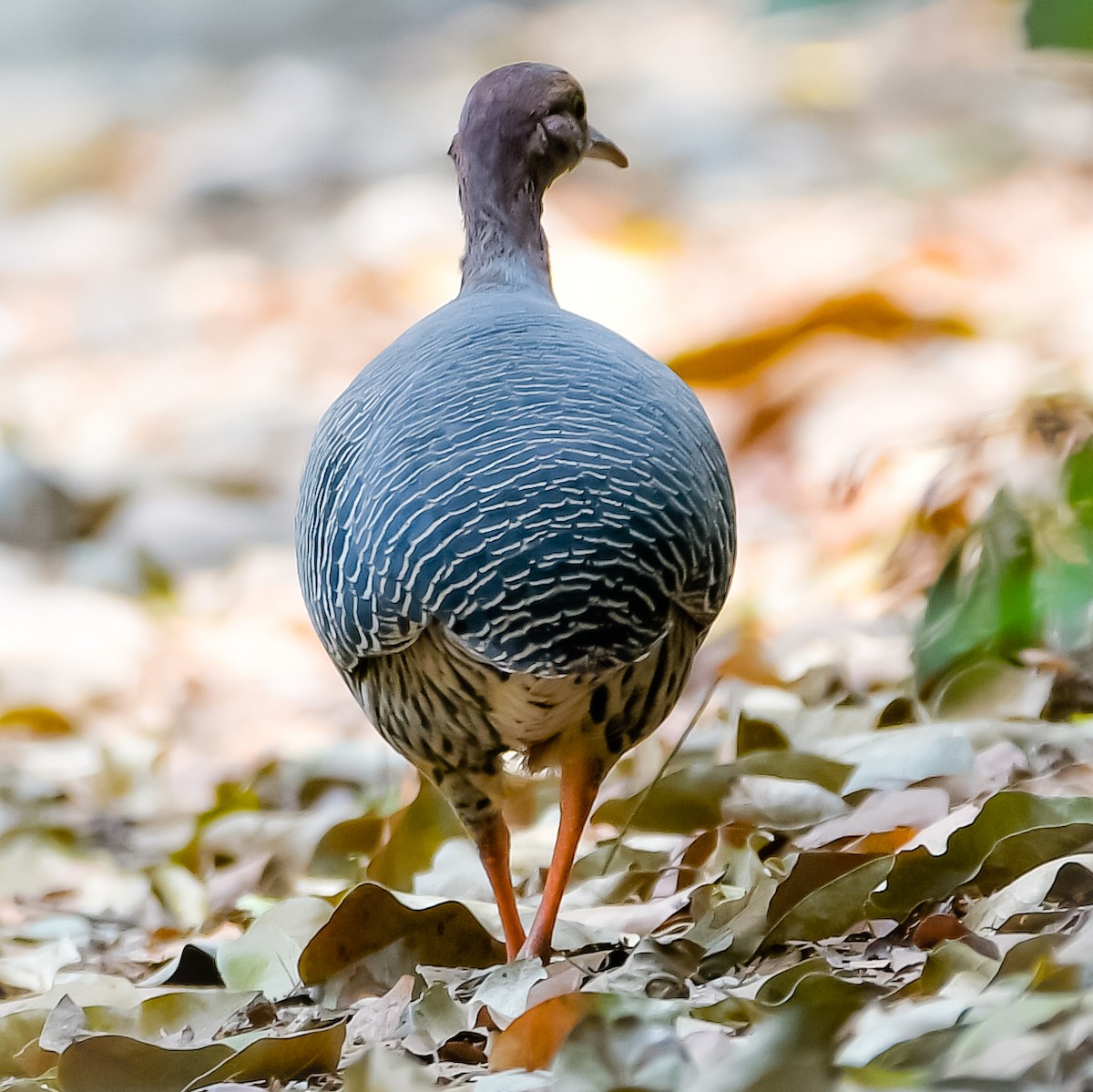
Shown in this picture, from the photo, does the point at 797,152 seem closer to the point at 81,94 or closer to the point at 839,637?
the point at 839,637

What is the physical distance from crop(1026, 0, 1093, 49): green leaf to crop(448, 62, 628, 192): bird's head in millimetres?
2869

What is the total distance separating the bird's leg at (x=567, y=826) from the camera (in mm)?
3250

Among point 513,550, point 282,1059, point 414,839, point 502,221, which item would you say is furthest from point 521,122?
point 282,1059

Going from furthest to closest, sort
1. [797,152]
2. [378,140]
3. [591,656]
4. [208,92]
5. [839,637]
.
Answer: [208,92] → [378,140] → [797,152] → [839,637] → [591,656]

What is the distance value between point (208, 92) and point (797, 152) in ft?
27.6

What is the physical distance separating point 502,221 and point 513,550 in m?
1.54

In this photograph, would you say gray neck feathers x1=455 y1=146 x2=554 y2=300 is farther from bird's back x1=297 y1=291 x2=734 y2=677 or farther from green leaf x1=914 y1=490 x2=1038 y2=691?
green leaf x1=914 y1=490 x2=1038 y2=691

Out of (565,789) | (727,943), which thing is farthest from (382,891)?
(727,943)

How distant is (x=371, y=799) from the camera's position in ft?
17.2

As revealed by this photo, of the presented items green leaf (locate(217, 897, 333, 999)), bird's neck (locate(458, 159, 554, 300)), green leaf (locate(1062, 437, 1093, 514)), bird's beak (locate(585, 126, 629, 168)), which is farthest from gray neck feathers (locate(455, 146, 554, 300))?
green leaf (locate(1062, 437, 1093, 514))

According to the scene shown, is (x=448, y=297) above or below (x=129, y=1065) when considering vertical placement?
above

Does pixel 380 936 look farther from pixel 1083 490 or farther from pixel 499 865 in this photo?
pixel 1083 490

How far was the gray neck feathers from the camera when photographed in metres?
4.08

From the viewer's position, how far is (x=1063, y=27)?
4.16ft
